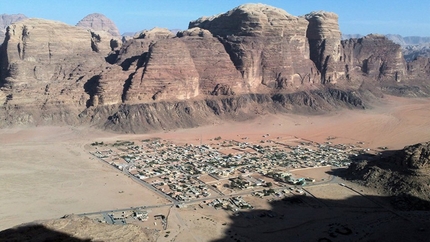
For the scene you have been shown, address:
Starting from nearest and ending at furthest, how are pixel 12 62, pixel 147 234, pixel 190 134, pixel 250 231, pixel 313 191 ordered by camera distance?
pixel 147 234, pixel 250 231, pixel 313 191, pixel 190 134, pixel 12 62

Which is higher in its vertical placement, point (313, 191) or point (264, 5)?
point (264, 5)

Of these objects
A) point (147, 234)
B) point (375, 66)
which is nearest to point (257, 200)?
point (147, 234)

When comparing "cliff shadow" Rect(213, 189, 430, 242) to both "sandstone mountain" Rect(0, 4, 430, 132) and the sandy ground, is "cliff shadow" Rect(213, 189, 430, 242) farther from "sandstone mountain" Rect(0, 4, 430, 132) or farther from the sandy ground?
"sandstone mountain" Rect(0, 4, 430, 132)

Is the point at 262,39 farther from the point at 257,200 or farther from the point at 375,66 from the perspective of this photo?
the point at 257,200

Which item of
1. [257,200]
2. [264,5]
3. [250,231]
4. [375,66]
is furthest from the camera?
[375,66]

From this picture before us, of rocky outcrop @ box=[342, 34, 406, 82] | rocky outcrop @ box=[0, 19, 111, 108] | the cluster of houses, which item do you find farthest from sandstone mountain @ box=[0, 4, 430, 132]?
the cluster of houses
